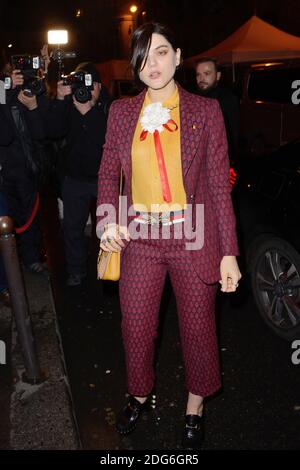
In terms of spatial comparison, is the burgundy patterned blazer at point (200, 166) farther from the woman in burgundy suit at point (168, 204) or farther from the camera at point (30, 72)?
the camera at point (30, 72)

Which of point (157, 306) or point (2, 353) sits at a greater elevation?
point (157, 306)

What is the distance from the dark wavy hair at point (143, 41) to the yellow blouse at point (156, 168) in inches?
8.3

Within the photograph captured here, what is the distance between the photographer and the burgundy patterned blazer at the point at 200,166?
220cm

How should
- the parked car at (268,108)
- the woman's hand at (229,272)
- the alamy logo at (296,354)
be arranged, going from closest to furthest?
the woman's hand at (229,272), the alamy logo at (296,354), the parked car at (268,108)

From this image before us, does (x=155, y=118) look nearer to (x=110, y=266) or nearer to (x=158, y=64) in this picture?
(x=158, y=64)

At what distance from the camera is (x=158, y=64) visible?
2.20 metres

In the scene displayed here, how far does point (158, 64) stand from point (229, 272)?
3.22 ft

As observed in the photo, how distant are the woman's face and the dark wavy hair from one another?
0.6 inches

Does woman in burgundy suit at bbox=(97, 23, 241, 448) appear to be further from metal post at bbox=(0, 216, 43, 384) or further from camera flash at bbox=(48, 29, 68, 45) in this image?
camera flash at bbox=(48, 29, 68, 45)

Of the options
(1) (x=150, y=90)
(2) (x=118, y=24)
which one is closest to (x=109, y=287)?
(1) (x=150, y=90)

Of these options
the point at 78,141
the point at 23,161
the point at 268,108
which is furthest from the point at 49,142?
the point at 268,108

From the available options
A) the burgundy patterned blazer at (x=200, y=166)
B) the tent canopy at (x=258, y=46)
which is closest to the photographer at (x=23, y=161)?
the burgundy patterned blazer at (x=200, y=166)

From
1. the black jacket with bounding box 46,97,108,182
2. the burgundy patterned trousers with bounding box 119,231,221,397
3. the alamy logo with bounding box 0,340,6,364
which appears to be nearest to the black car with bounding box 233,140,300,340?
the burgundy patterned trousers with bounding box 119,231,221,397

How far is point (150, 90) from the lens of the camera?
2295mm
